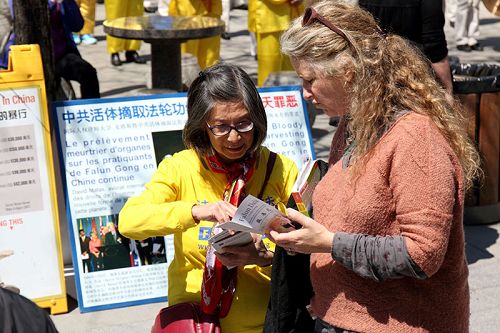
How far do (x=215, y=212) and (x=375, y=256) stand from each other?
2.35 feet

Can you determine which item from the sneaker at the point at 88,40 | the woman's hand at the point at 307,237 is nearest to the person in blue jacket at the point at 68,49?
the woman's hand at the point at 307,237

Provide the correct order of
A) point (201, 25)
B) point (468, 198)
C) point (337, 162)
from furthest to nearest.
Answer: point (201, 25)
point (468, 198)
point (337, 162)

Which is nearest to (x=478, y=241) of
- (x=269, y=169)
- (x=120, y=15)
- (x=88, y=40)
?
(x=269, y=169)

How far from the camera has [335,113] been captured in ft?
9.07

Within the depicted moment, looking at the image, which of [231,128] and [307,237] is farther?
[231,128]

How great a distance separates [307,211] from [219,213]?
1.22 feet

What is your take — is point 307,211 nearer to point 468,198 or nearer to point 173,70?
point 468,198

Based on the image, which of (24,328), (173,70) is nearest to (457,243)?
(24,328)

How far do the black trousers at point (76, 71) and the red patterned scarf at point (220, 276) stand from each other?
15.0 ft

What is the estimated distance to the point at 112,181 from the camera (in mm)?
5035

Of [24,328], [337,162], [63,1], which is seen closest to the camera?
[24,328]

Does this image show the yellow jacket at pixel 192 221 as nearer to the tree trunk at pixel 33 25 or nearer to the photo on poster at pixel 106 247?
the photo on poster at pixel 106 247

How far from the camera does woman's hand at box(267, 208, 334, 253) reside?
2.61 meters

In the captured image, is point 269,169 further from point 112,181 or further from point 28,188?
point 28,188
